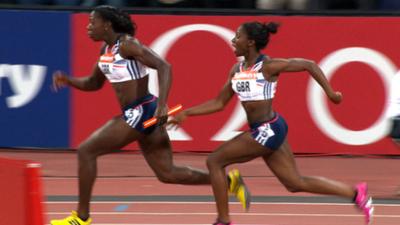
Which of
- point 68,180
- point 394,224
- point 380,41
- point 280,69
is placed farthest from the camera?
point 380,41

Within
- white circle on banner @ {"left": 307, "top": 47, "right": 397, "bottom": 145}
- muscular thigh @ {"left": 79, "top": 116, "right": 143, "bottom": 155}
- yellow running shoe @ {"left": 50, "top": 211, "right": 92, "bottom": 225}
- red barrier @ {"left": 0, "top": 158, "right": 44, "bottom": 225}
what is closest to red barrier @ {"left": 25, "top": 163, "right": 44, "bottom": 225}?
red barrier @ {"left": 0, "top": 158, "right": 44, "bottom": 225}

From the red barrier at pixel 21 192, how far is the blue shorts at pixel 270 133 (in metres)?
2.21

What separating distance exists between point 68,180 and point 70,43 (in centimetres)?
232

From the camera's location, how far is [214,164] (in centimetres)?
959

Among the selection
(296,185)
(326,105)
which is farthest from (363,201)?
(326,105)

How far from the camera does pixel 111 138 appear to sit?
9.91 meters

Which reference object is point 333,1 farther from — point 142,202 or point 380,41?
point 142,202

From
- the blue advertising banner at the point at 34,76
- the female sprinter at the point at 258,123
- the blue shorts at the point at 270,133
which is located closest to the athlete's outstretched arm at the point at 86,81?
the female sprinter at the point at 258,123

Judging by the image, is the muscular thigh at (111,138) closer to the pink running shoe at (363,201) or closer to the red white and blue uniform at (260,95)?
the red white and blue uniform at (260,95)

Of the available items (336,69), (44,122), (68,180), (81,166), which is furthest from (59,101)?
(81,166)

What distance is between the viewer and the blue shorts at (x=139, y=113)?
32.6ft

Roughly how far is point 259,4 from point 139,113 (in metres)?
5.33

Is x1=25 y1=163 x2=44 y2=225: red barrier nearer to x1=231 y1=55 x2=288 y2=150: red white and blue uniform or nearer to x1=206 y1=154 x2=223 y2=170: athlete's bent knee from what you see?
x1=206 y1=154 x2=223 y2=170: athlete's bent knee

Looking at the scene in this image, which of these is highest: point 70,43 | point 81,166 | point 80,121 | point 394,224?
point 70,43
